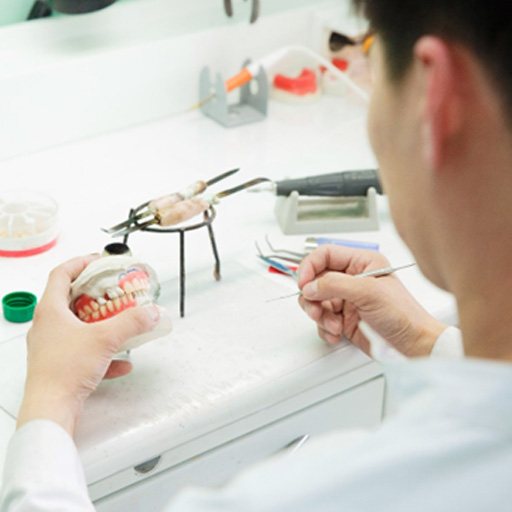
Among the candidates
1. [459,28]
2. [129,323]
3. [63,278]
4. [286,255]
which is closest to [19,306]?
[63,278]

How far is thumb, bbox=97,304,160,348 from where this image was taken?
1.02 m

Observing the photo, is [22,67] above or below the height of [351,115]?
above

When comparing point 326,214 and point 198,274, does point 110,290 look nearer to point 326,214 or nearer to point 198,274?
point 198,274

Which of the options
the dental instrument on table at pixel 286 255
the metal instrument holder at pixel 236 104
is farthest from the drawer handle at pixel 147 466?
the metal instrument holder at pixel 236 104

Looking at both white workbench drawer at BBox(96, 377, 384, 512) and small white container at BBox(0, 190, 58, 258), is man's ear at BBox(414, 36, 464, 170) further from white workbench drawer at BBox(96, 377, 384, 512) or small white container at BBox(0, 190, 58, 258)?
small white container at BBox(0, 190, 58, 258)

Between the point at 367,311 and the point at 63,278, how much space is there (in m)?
0.34

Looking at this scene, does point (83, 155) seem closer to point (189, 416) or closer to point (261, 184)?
point (261, 184)

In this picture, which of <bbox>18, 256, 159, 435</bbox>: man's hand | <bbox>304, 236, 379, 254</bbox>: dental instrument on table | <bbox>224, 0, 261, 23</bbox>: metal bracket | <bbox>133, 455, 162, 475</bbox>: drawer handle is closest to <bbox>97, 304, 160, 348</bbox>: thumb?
<bbox>18, 256, 159, 435</bbox>: man's hand

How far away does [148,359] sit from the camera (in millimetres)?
1111

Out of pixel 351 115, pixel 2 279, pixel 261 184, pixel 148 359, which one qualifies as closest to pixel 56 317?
pixel 148 359

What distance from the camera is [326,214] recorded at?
4.66ft

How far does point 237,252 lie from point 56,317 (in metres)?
0.36

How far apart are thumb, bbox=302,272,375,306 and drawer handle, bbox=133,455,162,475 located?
25 centimetres

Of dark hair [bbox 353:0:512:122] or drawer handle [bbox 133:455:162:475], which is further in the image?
drawer handle [bbox 133:455:162:475]
